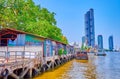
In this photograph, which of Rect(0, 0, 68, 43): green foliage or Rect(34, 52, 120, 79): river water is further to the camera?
Rect(0, 0, 68, 43): green foliage

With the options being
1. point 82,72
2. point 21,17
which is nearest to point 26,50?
point 82,72

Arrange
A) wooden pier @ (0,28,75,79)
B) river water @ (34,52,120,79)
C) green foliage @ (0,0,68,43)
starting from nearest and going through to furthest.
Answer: wooden pier @ (0,28,75,79), river water @ (34,52,120,79), green foliage @ (0,0,68,43)

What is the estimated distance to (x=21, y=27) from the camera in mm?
45969

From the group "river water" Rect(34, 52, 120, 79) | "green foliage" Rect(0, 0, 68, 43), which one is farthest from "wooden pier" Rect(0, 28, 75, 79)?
"green foliage" Rect(0, 0, 68, 43)

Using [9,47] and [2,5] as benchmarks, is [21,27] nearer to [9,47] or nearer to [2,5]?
[2,5]

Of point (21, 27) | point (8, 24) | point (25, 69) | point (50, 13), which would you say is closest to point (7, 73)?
point (25, 69)

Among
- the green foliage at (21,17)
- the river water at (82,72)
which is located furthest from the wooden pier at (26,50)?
the green foliage at (21,17)

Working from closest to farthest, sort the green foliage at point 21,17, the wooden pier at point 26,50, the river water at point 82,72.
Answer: the wooden pier at point 26,50
the river water at point 82,72
the green foliage at point 21,17

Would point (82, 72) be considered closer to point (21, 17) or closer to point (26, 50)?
point (26, 50)

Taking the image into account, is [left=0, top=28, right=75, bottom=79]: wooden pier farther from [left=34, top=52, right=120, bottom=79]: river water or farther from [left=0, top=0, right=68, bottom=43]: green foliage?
[left=0, top=0, right=68, bottom=43]: green foliage

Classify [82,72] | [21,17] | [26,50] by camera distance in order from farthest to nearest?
[21,17] < [82,72] < [26,50]

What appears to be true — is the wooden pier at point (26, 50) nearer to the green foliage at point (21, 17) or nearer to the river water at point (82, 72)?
the river water at point (82, 72)

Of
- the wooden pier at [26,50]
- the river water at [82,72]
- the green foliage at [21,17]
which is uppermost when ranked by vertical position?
the green foliage at [21,17]

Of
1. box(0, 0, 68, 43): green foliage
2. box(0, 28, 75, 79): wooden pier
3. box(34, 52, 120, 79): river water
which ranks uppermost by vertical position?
box(0, 0, 68, 43): green foliage
